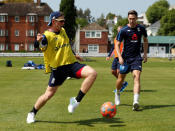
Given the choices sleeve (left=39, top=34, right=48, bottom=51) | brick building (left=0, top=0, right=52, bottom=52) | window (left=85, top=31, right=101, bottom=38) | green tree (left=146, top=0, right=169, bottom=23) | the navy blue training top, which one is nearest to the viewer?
sleeve (left=39, top=34, right=48, bottom=51)

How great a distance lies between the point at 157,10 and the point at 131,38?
401 feet

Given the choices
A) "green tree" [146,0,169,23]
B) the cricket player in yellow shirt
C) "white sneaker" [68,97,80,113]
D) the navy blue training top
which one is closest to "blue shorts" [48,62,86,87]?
the cricket player in yellow shirt

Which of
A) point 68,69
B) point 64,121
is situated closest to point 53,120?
point 64,121

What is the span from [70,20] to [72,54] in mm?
68209

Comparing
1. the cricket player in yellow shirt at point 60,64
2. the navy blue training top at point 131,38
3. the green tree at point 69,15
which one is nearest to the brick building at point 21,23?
the green tree at point 69,15

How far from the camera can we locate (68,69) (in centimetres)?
665

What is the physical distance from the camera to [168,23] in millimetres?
93438

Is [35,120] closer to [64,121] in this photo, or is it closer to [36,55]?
[64,121]

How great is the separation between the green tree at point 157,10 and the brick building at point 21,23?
58.6 m

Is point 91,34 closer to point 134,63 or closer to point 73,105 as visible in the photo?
point 134,63

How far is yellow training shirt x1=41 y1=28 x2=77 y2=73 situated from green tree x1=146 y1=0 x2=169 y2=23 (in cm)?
12260

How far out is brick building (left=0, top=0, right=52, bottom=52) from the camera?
260 feet

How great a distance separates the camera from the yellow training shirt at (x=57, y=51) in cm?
652

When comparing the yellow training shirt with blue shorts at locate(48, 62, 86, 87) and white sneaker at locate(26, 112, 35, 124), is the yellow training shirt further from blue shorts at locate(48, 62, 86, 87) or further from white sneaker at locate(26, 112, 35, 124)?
white sneaker at locate(26, 112, 35, 124)
